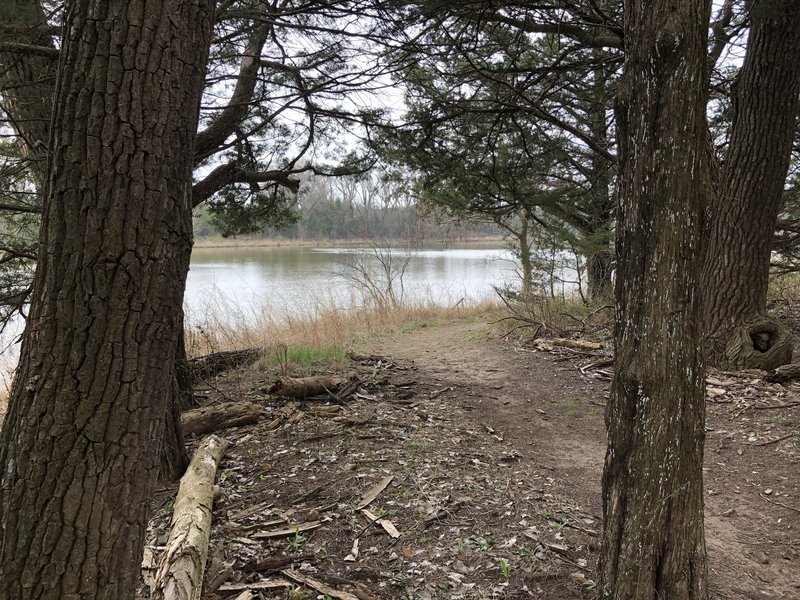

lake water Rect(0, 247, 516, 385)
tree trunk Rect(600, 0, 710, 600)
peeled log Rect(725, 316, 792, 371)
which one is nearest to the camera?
tree trunk Rect(600, 0, 710, 600)

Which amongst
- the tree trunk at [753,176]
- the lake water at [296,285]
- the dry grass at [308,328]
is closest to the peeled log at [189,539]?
the lake water at [296,285]

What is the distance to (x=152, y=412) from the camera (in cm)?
152

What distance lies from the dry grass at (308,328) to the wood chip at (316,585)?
3.99 meters

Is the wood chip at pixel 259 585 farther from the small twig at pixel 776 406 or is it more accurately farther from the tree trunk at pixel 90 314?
the small twig at pixel 776 406

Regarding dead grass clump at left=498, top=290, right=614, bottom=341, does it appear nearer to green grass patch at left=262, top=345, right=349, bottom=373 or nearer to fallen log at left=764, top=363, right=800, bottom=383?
fallen log at left=764, top=363, right=800, bottom=383

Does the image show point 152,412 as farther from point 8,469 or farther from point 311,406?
point 311,406

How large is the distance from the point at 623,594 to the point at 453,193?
6705 mm

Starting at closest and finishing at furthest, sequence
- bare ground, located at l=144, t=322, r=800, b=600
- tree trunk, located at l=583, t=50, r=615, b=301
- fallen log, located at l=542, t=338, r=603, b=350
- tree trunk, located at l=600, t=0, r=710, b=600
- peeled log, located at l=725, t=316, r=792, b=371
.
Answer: tree trunk, located at l=600, t=0, r=710, b=600
bare ground, located at l=144, t=322, r=800, b=600
peeled log, located at l=725, t=316, r=792, b=371
fallen log, located at l=542, t=338, r=603, b=350
tree trunk, located at l=583, t=50, r=615, b=301

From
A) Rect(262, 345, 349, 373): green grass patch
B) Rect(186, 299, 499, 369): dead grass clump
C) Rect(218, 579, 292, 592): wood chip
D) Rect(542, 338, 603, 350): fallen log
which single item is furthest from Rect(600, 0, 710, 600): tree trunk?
Rect(542, 338, 603, 350): fallen log

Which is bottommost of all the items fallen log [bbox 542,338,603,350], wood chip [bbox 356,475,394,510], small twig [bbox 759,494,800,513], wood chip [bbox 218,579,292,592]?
wood chip [bbox 218,579,292,592]

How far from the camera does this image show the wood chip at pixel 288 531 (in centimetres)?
267

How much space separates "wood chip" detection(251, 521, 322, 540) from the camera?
2668 millimetres

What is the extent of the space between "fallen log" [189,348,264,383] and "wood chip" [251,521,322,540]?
3.18 metres

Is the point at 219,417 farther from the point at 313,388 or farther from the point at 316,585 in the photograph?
the point at 316,585
